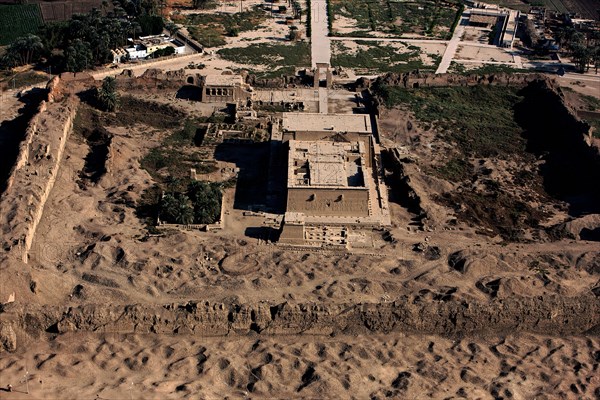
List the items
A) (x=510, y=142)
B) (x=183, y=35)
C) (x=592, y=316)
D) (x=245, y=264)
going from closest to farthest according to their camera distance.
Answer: (x=592, y=316)
(x=245, y=264)
(x=510, y=142)
(x=183, y=35)

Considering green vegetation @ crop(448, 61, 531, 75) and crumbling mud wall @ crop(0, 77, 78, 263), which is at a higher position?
crumbling mud wall @ crop(0, 77, 78, 263)

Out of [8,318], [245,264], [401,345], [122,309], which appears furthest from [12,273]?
[401,345]

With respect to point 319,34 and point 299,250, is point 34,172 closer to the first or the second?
point 299,250

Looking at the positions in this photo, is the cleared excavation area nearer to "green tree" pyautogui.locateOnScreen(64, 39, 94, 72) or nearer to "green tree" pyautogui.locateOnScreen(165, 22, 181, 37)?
"green tree" pyautogui.locateOnScreen(64, 39, 94, 72)

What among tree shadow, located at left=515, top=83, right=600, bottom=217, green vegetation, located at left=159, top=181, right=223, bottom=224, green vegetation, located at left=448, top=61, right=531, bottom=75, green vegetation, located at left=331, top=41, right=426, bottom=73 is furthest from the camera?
green vegetation, located at left=448, top=61, right=531, bottom=75

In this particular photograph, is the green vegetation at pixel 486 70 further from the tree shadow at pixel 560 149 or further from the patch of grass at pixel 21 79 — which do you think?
the patch of grass at pixel 21 79

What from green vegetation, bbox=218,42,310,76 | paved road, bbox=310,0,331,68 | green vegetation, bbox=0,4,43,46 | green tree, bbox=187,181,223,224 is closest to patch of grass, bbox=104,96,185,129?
green tree, bbox=187,181,223,224

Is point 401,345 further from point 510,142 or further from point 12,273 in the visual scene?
point 510,142
